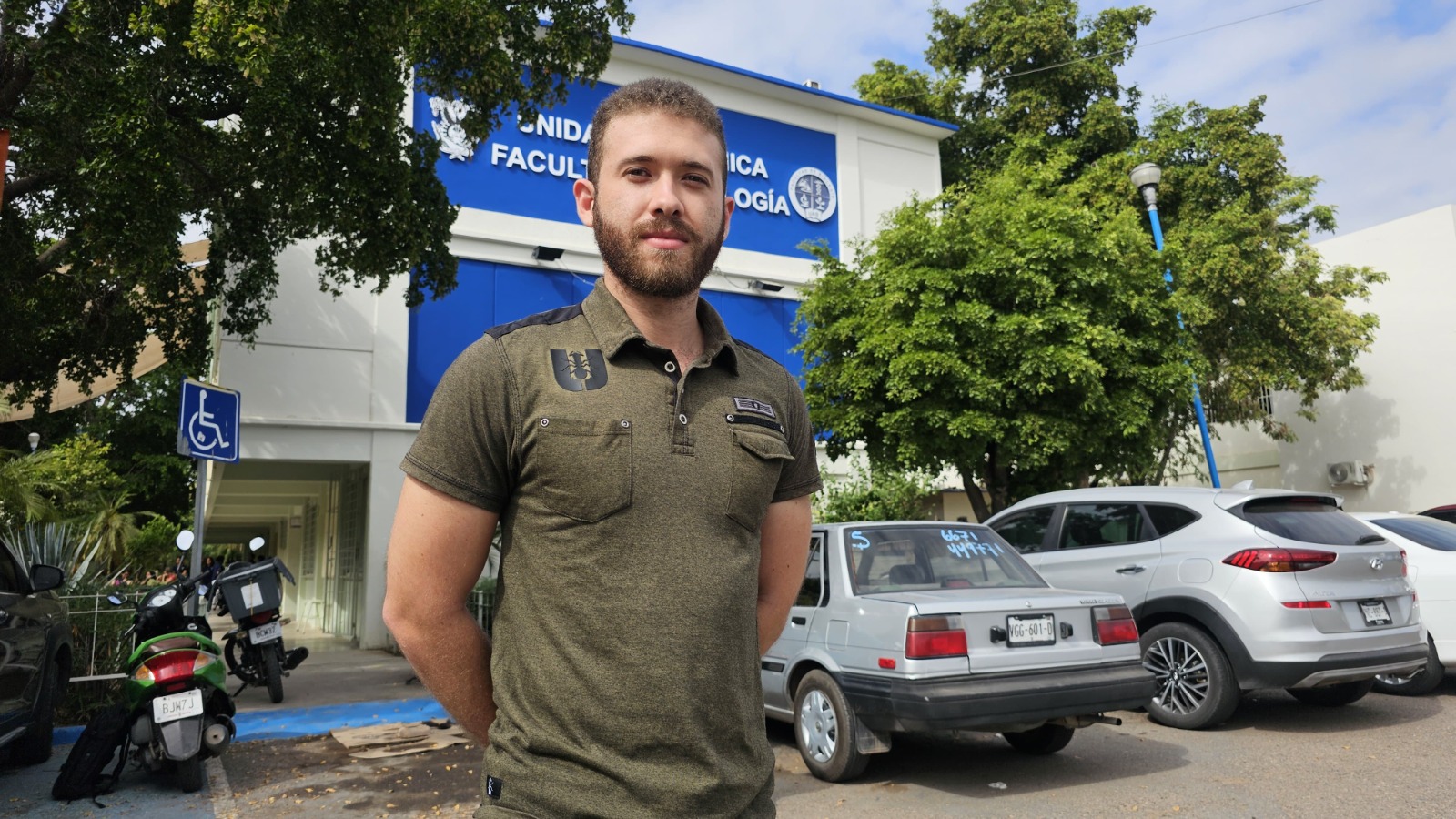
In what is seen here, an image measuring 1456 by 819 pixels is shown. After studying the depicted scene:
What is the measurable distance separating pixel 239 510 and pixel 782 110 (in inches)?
848

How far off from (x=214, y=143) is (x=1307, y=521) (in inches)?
384

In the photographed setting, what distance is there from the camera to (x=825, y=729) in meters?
6.34

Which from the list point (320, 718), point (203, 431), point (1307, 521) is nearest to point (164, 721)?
point (203, 431)

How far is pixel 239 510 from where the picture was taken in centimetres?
3145

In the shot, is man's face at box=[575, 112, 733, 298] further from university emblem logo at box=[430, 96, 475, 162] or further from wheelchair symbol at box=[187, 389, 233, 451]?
university emblem logo at box=[430, 96, 475, 162]

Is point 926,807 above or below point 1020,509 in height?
below

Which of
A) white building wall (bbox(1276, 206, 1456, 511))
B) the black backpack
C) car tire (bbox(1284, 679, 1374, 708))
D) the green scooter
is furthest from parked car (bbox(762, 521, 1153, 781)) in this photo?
white building wall (bbox(1276, 206, 1456, 511))

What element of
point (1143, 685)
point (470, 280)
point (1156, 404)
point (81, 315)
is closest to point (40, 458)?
point (81, 315)

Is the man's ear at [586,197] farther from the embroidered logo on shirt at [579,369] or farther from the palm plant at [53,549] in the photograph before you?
the palm plant at [53,549]

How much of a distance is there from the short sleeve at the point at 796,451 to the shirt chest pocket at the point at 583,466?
0.43m

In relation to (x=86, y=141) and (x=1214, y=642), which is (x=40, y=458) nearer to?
(x=86, y=141)

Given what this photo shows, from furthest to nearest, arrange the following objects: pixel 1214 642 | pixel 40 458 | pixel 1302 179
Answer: pixel 1302 179
pixel 40 458
pixel 1214 642

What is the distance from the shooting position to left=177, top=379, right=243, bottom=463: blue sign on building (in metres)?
7.30

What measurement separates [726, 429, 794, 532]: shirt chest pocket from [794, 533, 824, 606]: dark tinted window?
504cm
